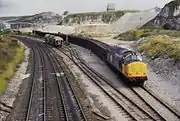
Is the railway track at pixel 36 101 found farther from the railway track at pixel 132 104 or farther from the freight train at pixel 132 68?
the freight train at pixel 132 68

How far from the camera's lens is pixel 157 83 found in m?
34.9

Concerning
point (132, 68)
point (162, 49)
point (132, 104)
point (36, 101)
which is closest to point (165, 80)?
point (132, 68)

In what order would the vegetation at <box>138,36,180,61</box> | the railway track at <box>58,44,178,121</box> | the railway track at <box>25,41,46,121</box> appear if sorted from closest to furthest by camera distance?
the railway track at <box>58,44,178,121</box> → the railway track at <box>25,41,46,121</box> → the vegetation at <box>138,36,180,61</box>

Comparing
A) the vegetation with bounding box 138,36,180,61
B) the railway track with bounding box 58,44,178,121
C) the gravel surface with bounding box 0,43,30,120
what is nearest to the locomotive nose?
the railway track with bounding box 58,44,178,121

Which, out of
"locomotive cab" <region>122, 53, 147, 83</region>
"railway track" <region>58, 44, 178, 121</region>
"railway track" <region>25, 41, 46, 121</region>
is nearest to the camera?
"railway track" <region>58, 44, 178, 121</region>

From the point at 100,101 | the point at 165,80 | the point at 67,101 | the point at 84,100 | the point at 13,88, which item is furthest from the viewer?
the point at 165,80

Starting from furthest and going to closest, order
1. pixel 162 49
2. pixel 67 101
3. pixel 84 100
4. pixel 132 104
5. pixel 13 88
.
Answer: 1. pixel 162 49
2. pixel 13 88
3. pixel 84 100
4. pixel 67 101
5. pixel 132 104

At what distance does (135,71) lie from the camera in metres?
32.8

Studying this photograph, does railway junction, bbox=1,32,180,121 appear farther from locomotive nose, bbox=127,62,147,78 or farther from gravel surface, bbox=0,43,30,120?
locomotive nose, bbox=127,62,147,78

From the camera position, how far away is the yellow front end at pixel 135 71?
1284 inches

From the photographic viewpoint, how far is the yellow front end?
32625 millimetres

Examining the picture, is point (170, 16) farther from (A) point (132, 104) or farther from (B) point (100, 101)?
(A) point (132, 104)

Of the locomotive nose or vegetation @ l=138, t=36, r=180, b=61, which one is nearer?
the locomotive nose

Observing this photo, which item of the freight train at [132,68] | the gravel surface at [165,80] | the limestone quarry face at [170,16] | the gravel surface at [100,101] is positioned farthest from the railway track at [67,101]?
the limestone quarry face at [170,16]
